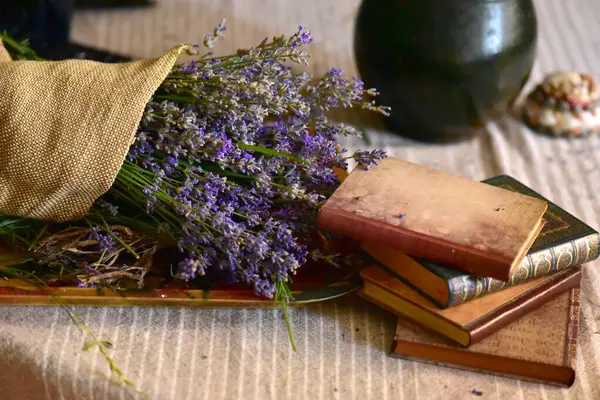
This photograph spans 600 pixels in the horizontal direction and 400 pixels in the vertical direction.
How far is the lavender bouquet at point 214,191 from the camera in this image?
2.04ft

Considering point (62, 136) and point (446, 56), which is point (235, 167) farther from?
point (446, 56)

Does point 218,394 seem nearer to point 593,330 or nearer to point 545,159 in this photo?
point 593,330

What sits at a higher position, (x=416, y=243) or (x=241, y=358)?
(x=416, y=243)

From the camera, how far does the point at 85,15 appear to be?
4.22ft

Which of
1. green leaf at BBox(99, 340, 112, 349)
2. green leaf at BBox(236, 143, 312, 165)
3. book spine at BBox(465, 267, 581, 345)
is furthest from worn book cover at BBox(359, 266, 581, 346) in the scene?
green leaf at BBox(99, 340, 112, 349)

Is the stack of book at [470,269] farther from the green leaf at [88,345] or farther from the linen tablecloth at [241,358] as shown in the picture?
the green leaf at [88,345]

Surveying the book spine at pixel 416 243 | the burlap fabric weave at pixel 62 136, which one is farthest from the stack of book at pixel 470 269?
the burlap fabric weave at pixel 62 136

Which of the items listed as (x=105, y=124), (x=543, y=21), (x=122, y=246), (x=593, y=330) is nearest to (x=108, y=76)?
(x=105, y=124)

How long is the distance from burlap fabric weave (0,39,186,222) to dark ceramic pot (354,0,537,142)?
36cm

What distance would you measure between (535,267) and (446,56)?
0.35 m

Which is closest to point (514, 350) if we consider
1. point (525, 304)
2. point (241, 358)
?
A: point (525, 304)

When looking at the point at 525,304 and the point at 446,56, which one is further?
the point at 446,56

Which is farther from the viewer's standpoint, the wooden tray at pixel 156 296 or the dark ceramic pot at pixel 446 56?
the dark ceramic pot at pixel 446 56

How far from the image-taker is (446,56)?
880 millimetres
